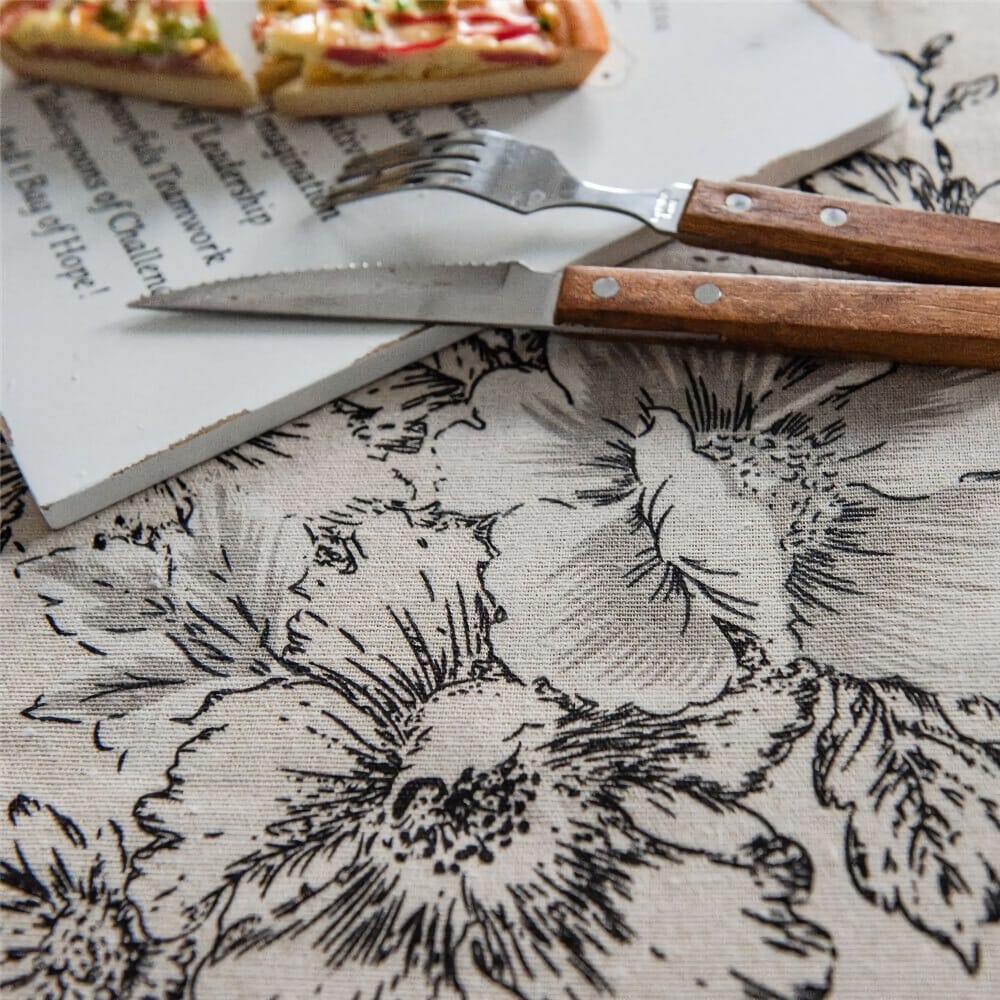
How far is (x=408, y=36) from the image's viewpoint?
807mm

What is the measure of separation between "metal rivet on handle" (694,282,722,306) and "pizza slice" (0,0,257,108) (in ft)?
1.43

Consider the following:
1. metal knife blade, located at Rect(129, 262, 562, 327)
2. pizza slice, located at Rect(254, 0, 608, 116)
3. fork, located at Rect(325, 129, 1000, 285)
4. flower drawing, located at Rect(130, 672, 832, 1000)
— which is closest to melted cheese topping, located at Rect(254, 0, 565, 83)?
pizza slice, located at Rect(254, 0, 608, 116)

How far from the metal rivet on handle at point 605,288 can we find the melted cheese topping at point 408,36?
0.26 meters

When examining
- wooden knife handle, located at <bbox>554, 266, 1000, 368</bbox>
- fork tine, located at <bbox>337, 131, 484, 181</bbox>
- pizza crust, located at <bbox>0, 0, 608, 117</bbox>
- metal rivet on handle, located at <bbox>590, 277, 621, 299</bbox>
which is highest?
pizza crust, located at <bbox>0, 0, 608, 117</bbox>

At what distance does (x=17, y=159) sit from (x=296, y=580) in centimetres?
46

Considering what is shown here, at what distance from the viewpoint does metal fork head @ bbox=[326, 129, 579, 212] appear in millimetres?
717

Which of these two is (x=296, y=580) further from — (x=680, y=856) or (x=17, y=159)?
(x=17, y=159)

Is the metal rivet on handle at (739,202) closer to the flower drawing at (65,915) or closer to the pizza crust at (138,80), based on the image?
the pizza crust at (138,80)

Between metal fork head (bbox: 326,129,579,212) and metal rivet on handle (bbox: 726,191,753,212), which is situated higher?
metal fork head (bbox: 326,129,579,212)

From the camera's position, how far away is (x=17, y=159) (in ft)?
2.68

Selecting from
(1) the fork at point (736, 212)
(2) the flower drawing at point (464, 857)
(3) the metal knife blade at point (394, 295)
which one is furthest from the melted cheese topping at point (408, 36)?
(2) the flower drawing at point (464, 857)

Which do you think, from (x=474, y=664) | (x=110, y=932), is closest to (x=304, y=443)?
(x=474, y=664)

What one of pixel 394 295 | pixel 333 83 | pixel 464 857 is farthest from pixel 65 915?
pixel 333 83

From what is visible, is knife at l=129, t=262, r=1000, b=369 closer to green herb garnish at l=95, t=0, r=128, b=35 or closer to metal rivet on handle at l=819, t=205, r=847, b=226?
metal rivet on handle at l=819, t=205, r=847, b=226
